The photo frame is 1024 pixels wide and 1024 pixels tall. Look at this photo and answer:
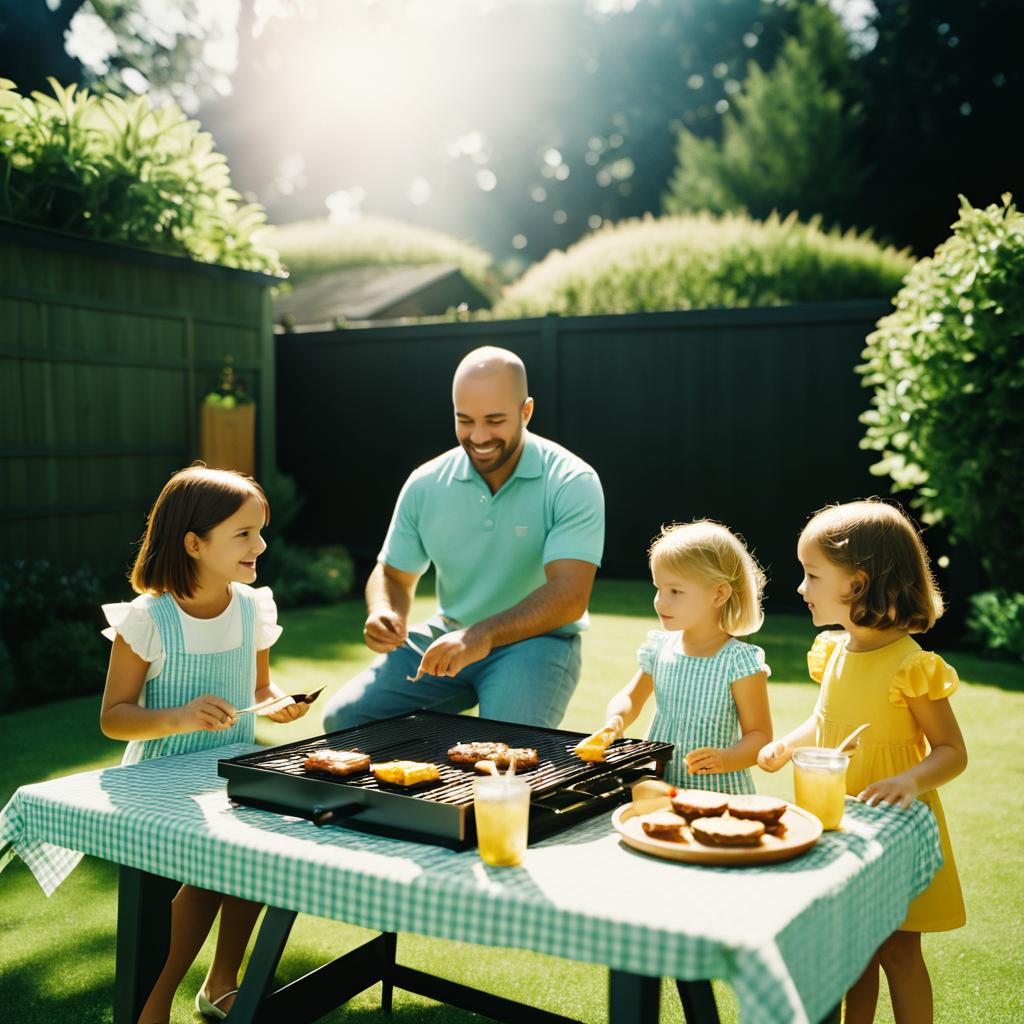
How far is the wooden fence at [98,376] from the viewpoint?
721 centimetres

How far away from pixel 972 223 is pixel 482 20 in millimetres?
33456

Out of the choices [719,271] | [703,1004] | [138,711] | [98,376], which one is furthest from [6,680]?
[719,271]

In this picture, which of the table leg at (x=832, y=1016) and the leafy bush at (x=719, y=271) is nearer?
the table leg at (x=832, y=1016)

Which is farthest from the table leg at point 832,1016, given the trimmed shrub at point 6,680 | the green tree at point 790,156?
the green tree at point 790,156

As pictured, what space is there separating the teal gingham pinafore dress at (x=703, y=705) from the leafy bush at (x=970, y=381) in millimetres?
4512

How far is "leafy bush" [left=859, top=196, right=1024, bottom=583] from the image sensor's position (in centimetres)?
639

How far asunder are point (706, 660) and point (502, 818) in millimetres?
1027

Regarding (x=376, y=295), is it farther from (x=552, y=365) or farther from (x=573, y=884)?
(x=573, y=884)

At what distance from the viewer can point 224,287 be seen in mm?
8820

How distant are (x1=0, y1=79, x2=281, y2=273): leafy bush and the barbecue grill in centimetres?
655

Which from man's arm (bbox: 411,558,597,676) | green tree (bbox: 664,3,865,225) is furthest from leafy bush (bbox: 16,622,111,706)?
green tree (bbox: 664,3,865,225)

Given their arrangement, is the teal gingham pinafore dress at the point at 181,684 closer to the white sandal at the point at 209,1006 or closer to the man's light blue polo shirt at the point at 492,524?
the white sandal at the point at 209,1006

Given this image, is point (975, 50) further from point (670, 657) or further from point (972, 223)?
point (670, 657)

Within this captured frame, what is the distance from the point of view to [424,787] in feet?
6.61
